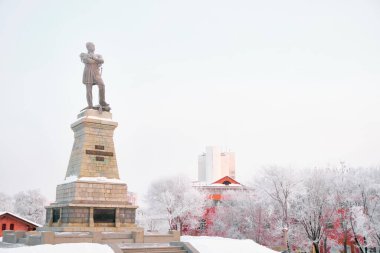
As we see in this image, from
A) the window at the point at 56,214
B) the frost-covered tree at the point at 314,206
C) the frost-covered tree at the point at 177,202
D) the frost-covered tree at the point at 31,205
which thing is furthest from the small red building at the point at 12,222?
the frost-covered tree at the point at 31,205

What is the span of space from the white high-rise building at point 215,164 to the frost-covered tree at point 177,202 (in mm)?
56297

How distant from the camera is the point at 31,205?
72.0 meters

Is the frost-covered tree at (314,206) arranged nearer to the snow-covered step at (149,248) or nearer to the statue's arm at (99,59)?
the snow-covered step at (149,248)

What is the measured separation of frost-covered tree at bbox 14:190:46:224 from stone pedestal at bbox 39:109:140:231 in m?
50.5

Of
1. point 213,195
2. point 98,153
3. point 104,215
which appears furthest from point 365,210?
point 213,195

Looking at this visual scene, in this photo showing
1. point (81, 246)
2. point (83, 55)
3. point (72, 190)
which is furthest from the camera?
point (83, 55)

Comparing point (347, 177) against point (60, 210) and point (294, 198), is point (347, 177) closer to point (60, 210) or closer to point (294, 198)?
point (294, 198)

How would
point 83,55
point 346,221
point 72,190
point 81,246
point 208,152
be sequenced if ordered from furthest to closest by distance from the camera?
point 208,152
point 346,221
point 83,55
point 72,190
point 81,246

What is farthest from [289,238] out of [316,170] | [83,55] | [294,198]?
[83,55]

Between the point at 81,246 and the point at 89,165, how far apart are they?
272 inches

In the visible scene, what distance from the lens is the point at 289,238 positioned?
4262 centimetres

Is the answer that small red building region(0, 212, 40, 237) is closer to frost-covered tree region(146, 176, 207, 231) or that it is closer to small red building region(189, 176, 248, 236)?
frost-covered tree region(146, 176, 207, 231)

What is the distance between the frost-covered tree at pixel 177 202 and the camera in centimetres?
5438

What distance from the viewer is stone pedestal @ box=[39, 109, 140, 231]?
22.2 meters
